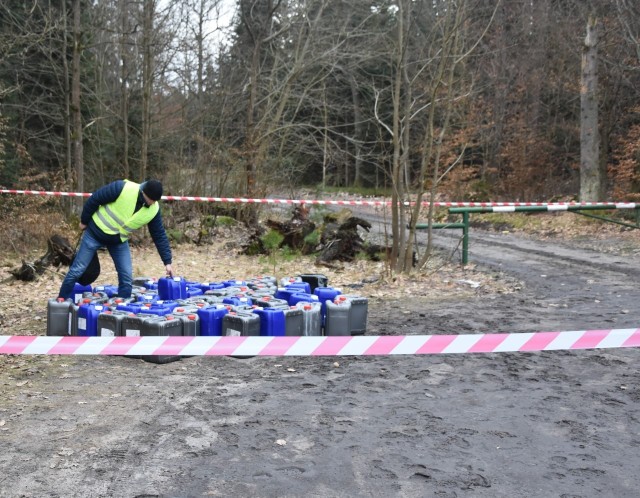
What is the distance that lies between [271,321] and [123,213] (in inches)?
78.0

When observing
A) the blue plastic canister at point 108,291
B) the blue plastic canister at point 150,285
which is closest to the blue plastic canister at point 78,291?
the blue plastic canister at point 108,291

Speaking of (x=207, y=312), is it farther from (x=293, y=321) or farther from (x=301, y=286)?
(x=301, y=286)

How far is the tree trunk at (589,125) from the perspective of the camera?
19.0 m

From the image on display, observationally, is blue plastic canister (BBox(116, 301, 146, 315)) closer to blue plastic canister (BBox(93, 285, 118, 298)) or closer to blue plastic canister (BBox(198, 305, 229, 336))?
blue plastic canister (BBox(198, 305, 229, 336))

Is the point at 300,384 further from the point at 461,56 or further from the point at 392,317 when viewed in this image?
the point at 461,56

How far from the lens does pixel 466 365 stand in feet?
19.2

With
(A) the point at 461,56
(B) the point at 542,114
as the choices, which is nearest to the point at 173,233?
(A) the point at 461,56

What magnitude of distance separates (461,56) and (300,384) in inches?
254

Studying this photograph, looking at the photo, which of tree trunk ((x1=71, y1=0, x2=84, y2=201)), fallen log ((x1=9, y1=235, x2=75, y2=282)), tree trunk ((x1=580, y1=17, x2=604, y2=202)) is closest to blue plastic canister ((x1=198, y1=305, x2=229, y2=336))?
fallen log ((x1=9, y1=235, x2=75, y2=282))

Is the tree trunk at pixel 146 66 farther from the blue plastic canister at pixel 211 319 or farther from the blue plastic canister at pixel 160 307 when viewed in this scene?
the blue plastic canister at pixel 211 319

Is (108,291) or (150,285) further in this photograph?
Answer: (150,285)

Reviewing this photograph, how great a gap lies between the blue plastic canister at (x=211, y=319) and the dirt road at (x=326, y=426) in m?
0.45

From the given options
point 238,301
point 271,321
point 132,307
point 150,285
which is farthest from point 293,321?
point 150,285

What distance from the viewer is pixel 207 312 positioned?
6.32 meters
